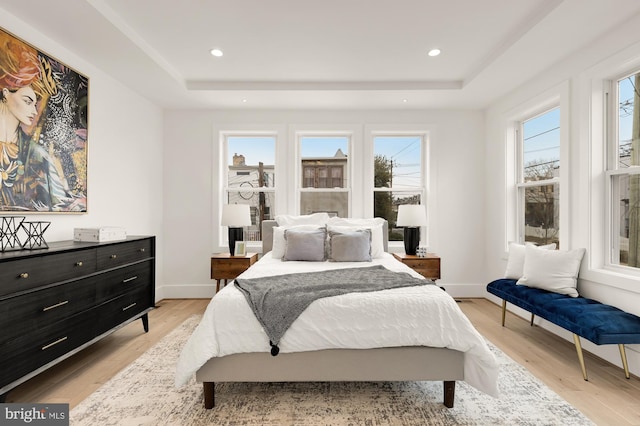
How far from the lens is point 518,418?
1.98 m

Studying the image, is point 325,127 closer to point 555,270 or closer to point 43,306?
point 555,270

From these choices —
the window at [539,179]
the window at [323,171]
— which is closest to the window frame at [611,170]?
A: the window at [539,179]

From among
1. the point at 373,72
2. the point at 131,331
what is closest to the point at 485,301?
the point at 373,72

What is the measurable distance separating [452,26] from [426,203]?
2.47 metres

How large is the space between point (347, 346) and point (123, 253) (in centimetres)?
216

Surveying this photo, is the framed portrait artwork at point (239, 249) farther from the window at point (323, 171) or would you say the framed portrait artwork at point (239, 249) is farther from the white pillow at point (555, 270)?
the white pillow at point (555, 270)

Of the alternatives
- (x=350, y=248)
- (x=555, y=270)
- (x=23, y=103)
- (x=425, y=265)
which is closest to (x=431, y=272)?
(x=425, y=265)

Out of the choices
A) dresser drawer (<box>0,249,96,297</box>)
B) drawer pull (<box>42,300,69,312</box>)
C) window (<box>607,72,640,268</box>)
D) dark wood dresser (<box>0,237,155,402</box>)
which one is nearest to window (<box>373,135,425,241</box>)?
window (<box>607,72,640,268</box>)

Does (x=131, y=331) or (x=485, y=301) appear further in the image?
(x=485, y=301)

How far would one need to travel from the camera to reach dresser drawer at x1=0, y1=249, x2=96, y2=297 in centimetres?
191

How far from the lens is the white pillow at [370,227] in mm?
3928

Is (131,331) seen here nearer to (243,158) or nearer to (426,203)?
(243,158)

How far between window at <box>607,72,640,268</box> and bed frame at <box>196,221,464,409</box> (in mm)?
1907

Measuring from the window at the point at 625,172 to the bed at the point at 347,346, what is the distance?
1.77 metres
